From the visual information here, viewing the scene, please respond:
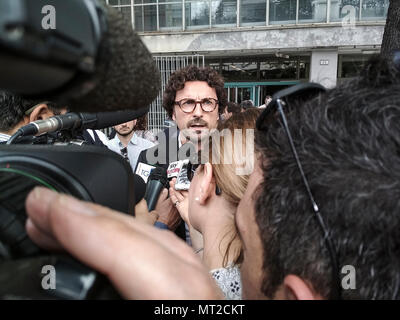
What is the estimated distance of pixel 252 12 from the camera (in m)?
9.10

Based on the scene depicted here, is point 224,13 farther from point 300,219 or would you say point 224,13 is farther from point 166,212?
point 300,219

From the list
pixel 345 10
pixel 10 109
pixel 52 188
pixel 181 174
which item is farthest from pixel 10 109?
pixel 345 10

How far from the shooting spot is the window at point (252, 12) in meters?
9.05

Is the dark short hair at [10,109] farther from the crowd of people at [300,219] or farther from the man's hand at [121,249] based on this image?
the man's hand at [121,249]

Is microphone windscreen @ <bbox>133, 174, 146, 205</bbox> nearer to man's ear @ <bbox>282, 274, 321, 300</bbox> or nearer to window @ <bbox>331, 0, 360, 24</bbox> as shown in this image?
man's ear @ <bbox>282, 274, 321, 300</bbox>

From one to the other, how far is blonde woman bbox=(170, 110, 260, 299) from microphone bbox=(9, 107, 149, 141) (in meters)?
0.34

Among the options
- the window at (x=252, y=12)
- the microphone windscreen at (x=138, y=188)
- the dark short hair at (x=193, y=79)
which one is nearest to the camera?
the microphone windscreen at (x=138, y=188)

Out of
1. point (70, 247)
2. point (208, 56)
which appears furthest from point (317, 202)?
point (208, 56)

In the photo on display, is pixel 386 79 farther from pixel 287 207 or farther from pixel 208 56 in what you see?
pixel 208 56

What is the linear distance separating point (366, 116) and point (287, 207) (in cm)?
20

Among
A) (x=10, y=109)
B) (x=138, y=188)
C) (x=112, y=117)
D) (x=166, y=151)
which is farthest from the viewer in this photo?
(x=166, y=151)

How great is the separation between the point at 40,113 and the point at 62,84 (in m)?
1.23

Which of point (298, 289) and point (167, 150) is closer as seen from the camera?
point (298, 289)

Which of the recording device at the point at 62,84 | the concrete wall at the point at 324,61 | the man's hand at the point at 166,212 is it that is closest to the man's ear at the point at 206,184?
the man's hand at the point at 166,212
